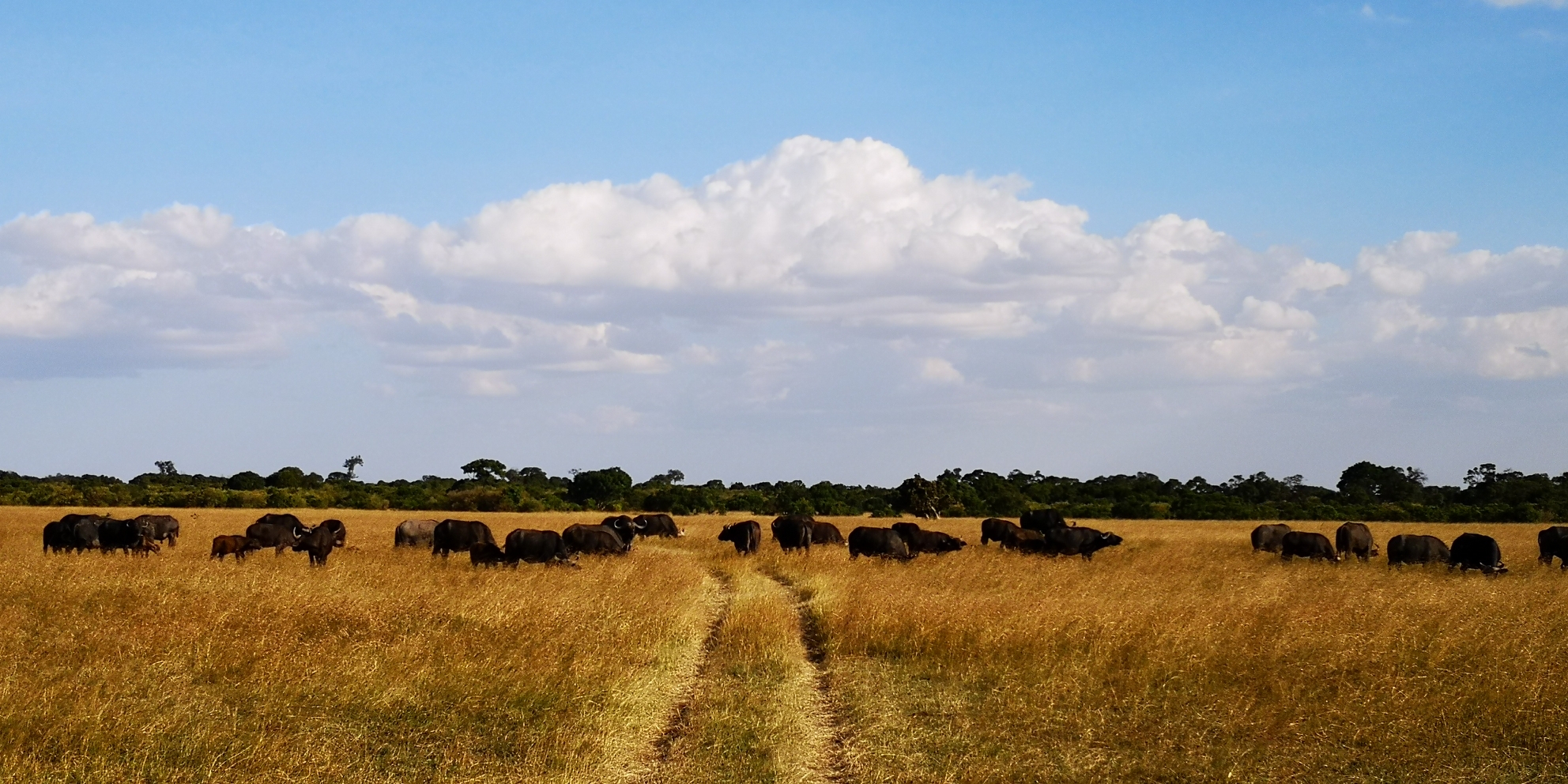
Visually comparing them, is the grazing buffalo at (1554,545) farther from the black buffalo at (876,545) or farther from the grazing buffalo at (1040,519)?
the black buffalo at (876,545)

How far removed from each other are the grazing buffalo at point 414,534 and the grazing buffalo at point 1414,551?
23557mm

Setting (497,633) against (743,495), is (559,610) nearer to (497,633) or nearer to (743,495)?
(497,633)

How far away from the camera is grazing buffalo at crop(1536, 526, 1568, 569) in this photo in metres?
26.9

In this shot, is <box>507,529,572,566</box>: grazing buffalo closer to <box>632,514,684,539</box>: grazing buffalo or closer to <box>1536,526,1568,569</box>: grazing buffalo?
<box>632,514,684,539</box>: grazing buffalo

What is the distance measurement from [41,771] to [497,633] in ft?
17.7

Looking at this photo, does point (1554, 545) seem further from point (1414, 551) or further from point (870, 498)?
point (870, 498)

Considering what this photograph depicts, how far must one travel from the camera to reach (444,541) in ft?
86.7

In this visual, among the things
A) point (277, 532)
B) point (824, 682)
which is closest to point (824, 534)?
point (277, 532)

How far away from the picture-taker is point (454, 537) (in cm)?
2652

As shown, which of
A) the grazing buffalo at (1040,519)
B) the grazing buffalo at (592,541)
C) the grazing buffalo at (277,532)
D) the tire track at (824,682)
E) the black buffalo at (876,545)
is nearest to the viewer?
the tire track at (824,682)

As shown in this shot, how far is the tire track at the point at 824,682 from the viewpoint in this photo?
332 inches

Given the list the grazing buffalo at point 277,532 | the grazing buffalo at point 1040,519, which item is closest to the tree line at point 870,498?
the grazing buffalo at point 1040,519

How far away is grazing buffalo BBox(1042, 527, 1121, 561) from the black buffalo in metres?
3.97

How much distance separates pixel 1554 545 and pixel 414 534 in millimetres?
27966
